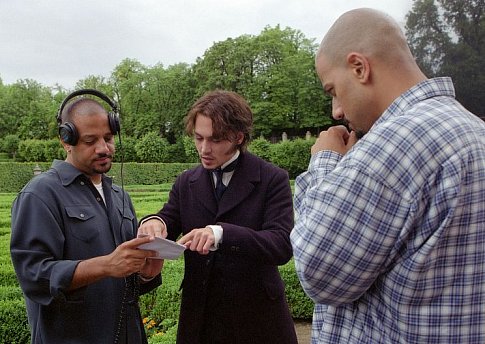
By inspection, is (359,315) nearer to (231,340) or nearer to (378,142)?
(378,142)

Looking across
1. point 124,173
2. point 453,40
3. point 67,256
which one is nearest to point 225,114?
point 67,256

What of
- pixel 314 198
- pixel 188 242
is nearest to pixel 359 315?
pixel 314 198

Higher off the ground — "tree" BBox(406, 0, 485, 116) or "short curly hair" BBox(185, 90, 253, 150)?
"tree" BBox(406, 0, 485, 116)

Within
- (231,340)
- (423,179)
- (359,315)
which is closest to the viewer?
(423,179)

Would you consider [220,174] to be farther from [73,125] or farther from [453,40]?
[453,40]

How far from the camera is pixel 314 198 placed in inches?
49.8

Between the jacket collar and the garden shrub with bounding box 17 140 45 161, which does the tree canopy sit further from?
the jacket collar

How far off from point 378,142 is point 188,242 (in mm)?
1048

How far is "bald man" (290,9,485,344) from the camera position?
3.92ft

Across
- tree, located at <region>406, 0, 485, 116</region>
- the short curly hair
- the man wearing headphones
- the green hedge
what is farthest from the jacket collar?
the green hedge

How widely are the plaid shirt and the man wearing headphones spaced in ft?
2.64

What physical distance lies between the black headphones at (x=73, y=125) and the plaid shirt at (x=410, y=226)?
4.31 ft

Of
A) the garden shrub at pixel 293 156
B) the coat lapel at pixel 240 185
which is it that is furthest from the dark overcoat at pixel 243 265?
the garden shrub at pixel 293 156

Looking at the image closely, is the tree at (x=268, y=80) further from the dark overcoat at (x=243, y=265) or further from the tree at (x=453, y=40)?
the dark overcoat at (x=243, y=265)
